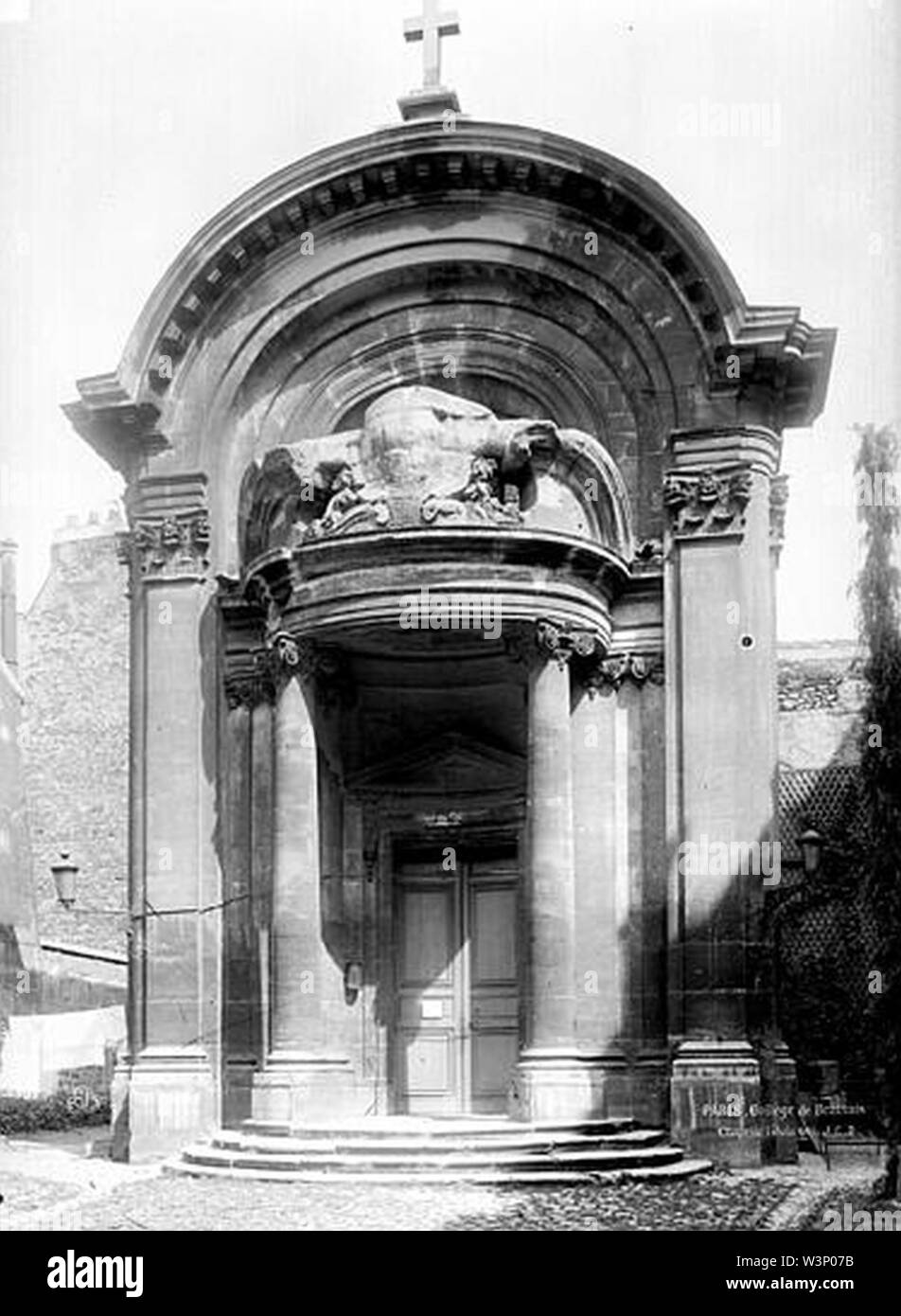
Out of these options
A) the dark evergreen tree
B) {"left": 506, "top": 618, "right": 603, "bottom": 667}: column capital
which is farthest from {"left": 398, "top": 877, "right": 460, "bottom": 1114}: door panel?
the dark evergreen tree

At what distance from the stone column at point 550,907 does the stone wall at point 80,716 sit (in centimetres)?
2080

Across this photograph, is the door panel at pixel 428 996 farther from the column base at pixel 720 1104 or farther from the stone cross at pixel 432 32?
the stone cross at pixel 432 32

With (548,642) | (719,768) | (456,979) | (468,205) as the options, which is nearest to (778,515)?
(719,768)

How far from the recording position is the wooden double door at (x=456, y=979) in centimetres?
1888

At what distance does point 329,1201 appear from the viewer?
14297mm

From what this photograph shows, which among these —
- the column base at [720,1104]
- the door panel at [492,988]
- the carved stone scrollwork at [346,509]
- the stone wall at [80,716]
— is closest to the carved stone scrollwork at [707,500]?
the carved stone scrollwork at [346,509]

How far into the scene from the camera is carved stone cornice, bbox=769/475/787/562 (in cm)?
1911

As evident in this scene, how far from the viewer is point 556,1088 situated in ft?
54.6

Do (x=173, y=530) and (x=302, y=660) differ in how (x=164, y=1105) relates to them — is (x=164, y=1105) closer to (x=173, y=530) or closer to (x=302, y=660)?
(x=302, y=660)

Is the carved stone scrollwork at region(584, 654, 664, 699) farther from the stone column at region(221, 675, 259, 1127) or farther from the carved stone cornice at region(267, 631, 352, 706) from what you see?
the stone column at region(221, 675, 259, 1127)

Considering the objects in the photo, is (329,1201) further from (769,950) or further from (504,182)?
(504,182)

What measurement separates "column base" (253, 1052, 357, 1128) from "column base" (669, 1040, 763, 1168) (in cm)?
292
